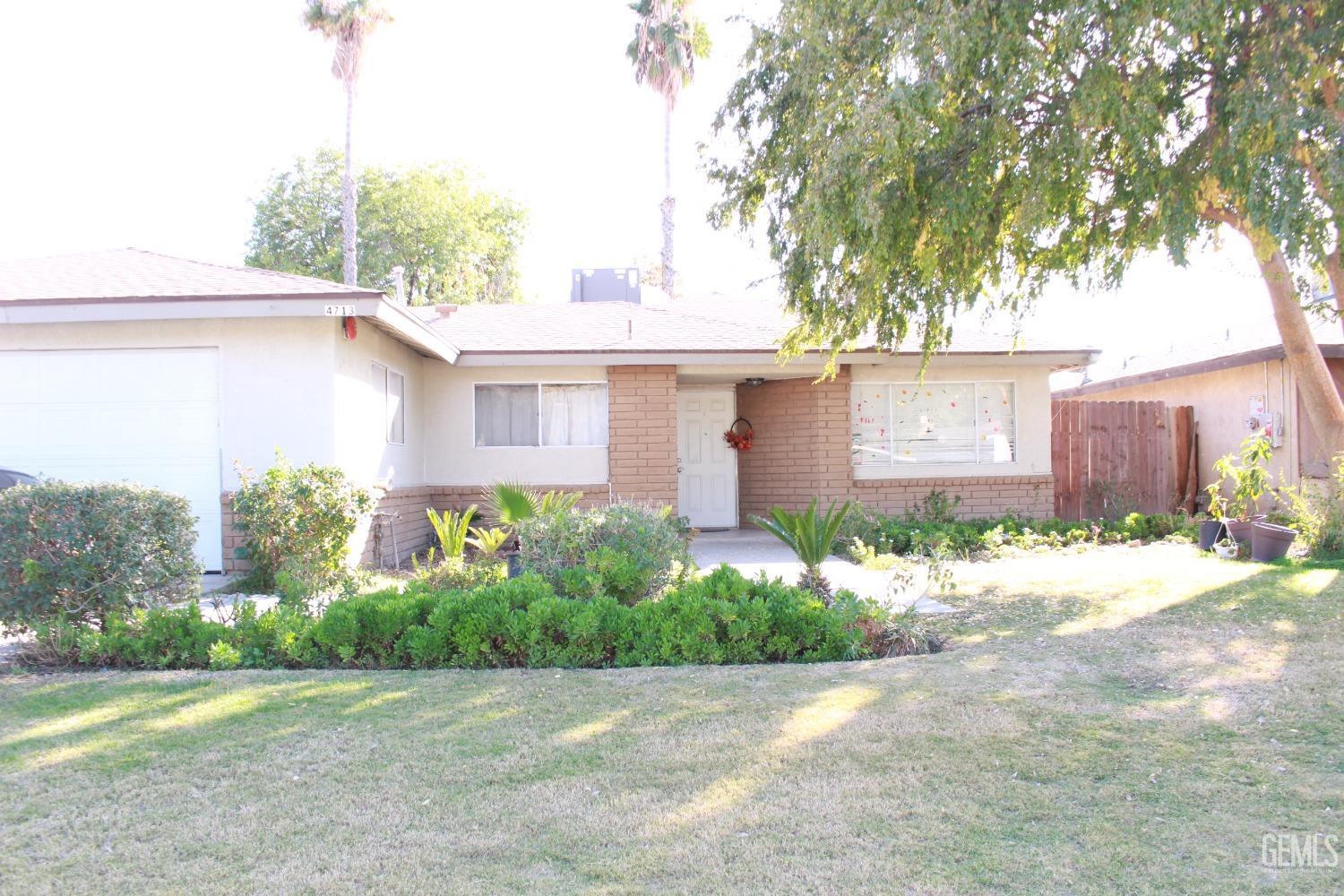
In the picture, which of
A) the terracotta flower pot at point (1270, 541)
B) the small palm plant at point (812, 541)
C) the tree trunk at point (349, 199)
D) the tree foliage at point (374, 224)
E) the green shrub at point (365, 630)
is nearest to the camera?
the green shrub at point (365, 630)

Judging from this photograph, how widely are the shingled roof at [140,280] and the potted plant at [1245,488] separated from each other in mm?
9527

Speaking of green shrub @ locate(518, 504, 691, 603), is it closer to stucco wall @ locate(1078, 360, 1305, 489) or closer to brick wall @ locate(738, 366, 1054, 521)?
brick wall @ locate(738, 366, 1054, 521)

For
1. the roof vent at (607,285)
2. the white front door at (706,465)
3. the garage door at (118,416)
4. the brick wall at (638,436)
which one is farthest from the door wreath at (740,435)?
the garage door at (118,416)

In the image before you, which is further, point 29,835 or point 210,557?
point 210,557

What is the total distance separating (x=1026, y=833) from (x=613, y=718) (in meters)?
2.11

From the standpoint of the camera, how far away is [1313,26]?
296 inches

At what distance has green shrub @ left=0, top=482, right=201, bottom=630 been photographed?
20.1 feet

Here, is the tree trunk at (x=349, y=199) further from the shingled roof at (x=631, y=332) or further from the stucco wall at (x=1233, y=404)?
the stucco wall at (x=1233, y=404)

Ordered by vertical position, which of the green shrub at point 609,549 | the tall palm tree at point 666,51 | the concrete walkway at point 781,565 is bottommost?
the concrete walkway at point 781,565

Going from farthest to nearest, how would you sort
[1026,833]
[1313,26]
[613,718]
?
[1313,26] < [613,718] < [1026,833]

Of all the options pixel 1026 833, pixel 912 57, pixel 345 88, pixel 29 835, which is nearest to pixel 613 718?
pixel 1026 833

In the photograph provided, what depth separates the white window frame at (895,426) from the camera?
47.2ft

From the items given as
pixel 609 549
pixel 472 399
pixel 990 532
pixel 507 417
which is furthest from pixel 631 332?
pixel 609 549

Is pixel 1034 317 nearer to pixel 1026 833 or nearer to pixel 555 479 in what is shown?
pixel 555 479
